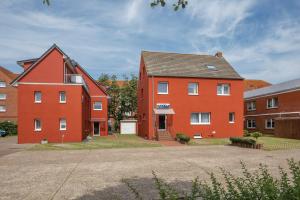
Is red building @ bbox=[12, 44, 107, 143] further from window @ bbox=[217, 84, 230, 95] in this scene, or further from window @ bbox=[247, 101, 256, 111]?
window @ bbox=[247, 101, 256, 111]

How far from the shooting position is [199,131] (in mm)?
34062

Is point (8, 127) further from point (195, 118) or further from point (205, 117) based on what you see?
point (205, 117)

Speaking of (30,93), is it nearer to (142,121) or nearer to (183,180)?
(142,121)

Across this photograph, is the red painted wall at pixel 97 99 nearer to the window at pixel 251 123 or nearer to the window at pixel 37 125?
the window at pixel 37 125

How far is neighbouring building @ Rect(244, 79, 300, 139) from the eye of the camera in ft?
116

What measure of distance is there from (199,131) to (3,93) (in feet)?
143

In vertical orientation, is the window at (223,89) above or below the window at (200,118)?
above

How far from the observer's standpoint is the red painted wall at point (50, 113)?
29.6m

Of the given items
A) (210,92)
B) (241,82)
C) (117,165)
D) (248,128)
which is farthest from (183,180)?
(248,128)

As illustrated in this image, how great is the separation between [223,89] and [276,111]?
9845mm

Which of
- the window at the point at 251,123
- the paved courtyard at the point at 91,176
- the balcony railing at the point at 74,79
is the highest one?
the balcony railing at the point at 74,79

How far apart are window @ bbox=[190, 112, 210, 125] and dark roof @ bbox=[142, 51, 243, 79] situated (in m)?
4.65

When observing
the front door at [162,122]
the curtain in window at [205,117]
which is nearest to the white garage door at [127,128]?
the front door at [162,122]

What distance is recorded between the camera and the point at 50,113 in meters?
30.2
